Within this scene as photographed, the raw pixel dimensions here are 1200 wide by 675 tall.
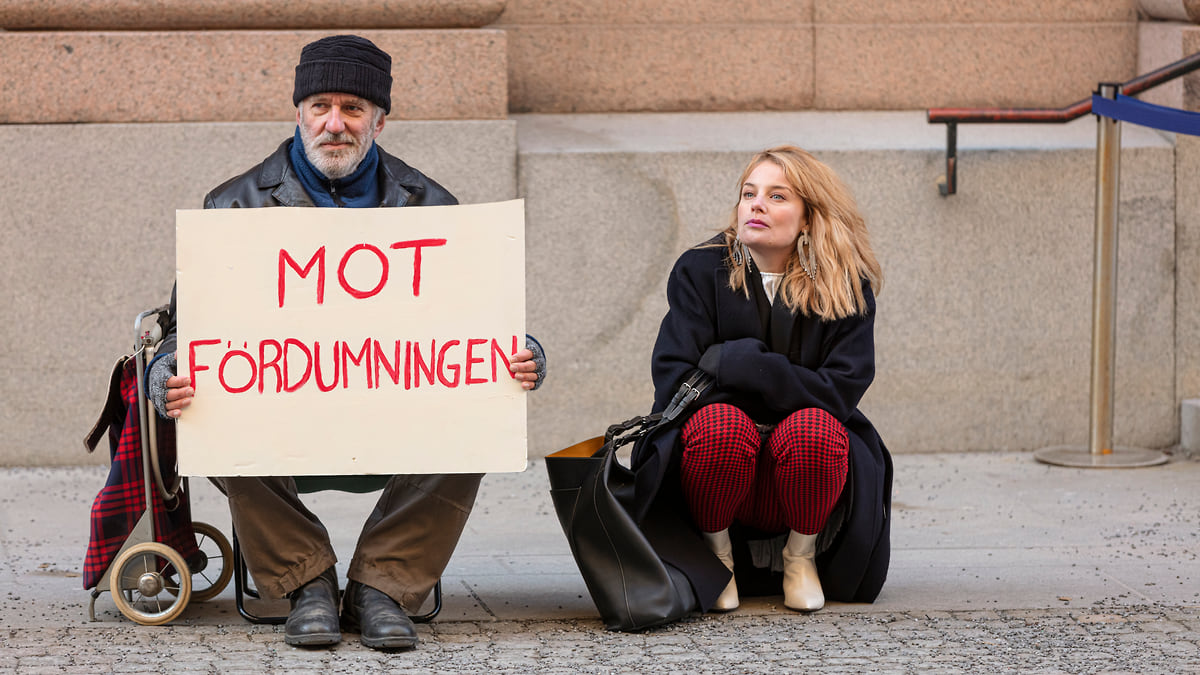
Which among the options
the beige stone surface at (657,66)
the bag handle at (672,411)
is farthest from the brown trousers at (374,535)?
the beige stone surface at (657,66)

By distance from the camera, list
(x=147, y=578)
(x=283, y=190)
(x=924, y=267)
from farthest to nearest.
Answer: (x=924, y=267)
(x=283, y=190)
(x=147, y=578)

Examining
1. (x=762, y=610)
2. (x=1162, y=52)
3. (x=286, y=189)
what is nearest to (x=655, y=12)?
(x=1162, y=52)

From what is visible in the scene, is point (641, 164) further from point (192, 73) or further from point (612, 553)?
point (612, 553)

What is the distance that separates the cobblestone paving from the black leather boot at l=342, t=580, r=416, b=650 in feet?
0.10

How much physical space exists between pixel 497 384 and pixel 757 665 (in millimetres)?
911

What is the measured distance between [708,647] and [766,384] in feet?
2.24

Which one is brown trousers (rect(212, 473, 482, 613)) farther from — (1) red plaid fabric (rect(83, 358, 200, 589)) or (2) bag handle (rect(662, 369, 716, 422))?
(2) bag handle (rect(662, 369, 716, 422))

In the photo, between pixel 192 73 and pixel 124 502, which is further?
pixel 192 73

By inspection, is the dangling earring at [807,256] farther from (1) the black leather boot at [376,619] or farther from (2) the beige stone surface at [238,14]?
(2) the beige stone surface at [238,14]

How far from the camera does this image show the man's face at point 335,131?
391cm

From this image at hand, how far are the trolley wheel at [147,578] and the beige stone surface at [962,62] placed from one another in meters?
3.79

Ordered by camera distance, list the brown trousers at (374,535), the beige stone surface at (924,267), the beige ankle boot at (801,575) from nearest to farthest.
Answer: the brown trousers at (374,535)
the beige ankle boot at (801,575)
the beige stone surface at (924,267)

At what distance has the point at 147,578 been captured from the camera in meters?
3.84

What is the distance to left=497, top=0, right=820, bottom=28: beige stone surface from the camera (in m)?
6.54
